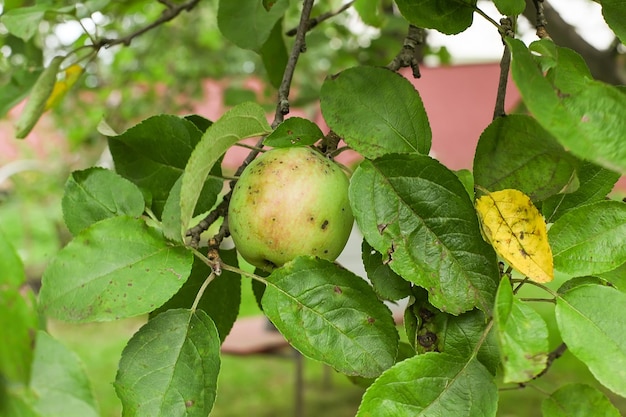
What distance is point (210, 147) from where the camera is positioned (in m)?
0.58

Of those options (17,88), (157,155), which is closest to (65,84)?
(17,88)

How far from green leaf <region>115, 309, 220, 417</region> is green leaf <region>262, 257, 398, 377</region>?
68 millimetres

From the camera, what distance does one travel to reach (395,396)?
0.55 metres

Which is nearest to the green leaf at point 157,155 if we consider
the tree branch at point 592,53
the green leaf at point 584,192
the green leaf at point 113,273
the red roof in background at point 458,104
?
the green leaf at point 113,273

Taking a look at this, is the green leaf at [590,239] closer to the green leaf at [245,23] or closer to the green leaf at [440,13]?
the green leaf at [440,13]

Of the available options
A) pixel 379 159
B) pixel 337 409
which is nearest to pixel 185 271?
pixel 379 159

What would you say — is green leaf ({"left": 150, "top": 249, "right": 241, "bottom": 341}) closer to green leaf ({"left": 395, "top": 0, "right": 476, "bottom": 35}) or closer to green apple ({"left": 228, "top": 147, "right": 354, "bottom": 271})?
green apple ({"left": 228, "top": 147, "right": 354, "bottom": 271})

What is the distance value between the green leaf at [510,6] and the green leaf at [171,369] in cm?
38

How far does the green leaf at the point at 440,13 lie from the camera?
2.06 ft

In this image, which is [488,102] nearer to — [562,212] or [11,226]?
[562,212]

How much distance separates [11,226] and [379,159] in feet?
18.1

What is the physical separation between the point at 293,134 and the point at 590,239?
0.29 meters

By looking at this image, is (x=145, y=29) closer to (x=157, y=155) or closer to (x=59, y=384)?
(x=157, y=155)

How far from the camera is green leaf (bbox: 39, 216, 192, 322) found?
573mm
